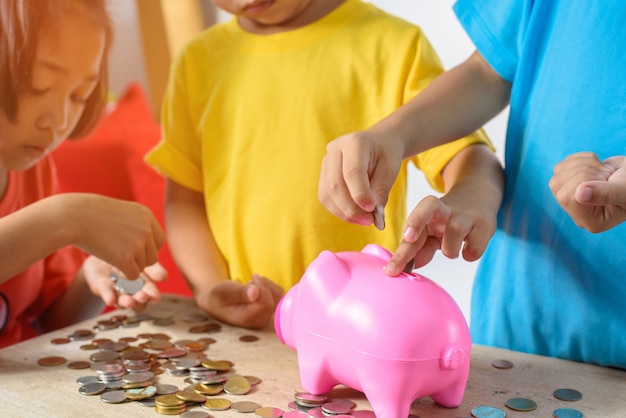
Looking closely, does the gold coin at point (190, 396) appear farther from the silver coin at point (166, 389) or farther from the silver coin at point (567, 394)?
the silver coin at point (567, 394)

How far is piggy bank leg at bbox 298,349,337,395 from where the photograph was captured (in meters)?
0.56

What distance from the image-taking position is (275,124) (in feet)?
2.84

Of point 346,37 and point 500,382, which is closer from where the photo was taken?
point 500,382

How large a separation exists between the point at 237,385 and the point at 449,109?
323 mm

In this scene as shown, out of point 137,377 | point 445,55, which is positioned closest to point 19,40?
point 137,377

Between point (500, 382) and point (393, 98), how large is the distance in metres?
0.35

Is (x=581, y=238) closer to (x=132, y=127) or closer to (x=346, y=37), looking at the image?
(x=346, y=37)

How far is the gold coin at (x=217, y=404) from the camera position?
55 centimetres

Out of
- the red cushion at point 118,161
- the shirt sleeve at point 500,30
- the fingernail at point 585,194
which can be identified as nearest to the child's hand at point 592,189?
the fingernail at point 585,194

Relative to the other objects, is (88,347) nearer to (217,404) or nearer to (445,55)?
(217,404)

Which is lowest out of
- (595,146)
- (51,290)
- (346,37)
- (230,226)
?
(51,290)

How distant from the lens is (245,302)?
765 mm

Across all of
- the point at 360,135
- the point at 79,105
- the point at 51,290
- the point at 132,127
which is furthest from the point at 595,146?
the point at 132,127

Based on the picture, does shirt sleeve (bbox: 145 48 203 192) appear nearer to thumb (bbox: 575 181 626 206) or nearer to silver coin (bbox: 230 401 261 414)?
silver coin (bbox: 230 401 261 414)
